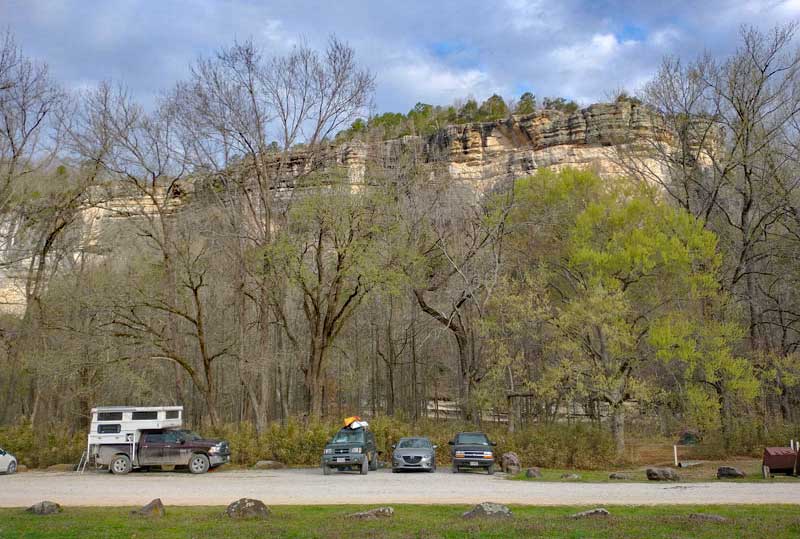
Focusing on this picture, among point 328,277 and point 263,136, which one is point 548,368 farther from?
point 263,136

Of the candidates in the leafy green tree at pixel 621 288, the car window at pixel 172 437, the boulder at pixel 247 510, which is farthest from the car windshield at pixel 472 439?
the boulder at pixel 247 510

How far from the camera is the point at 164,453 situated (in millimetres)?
24609

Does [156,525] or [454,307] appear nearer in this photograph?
[156,525]

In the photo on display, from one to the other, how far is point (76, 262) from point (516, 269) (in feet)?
85.6

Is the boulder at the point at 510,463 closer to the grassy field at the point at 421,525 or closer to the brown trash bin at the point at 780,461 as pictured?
the brown trash bin at the point at 780,461

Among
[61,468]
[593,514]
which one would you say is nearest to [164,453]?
[61,468]

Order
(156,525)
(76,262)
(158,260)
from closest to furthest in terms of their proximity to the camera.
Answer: (156,525) → (158,260) → (76,262)

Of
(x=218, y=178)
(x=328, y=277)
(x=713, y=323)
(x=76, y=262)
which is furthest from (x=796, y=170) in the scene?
(x=76, y=262)

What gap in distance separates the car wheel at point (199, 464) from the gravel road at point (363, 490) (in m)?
1.05

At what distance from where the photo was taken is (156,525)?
11445mm

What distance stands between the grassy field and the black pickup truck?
1172 cm

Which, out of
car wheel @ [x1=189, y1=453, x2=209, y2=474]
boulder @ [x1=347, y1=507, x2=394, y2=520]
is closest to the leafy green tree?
car wheel @ [x1=189, y1=453, x2=209, y2=474]

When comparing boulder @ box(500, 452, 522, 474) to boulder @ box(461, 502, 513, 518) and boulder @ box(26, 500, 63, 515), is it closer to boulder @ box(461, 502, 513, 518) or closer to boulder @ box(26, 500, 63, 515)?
boulder @ box(461, 502, 513, 518)

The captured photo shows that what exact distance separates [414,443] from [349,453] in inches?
101
